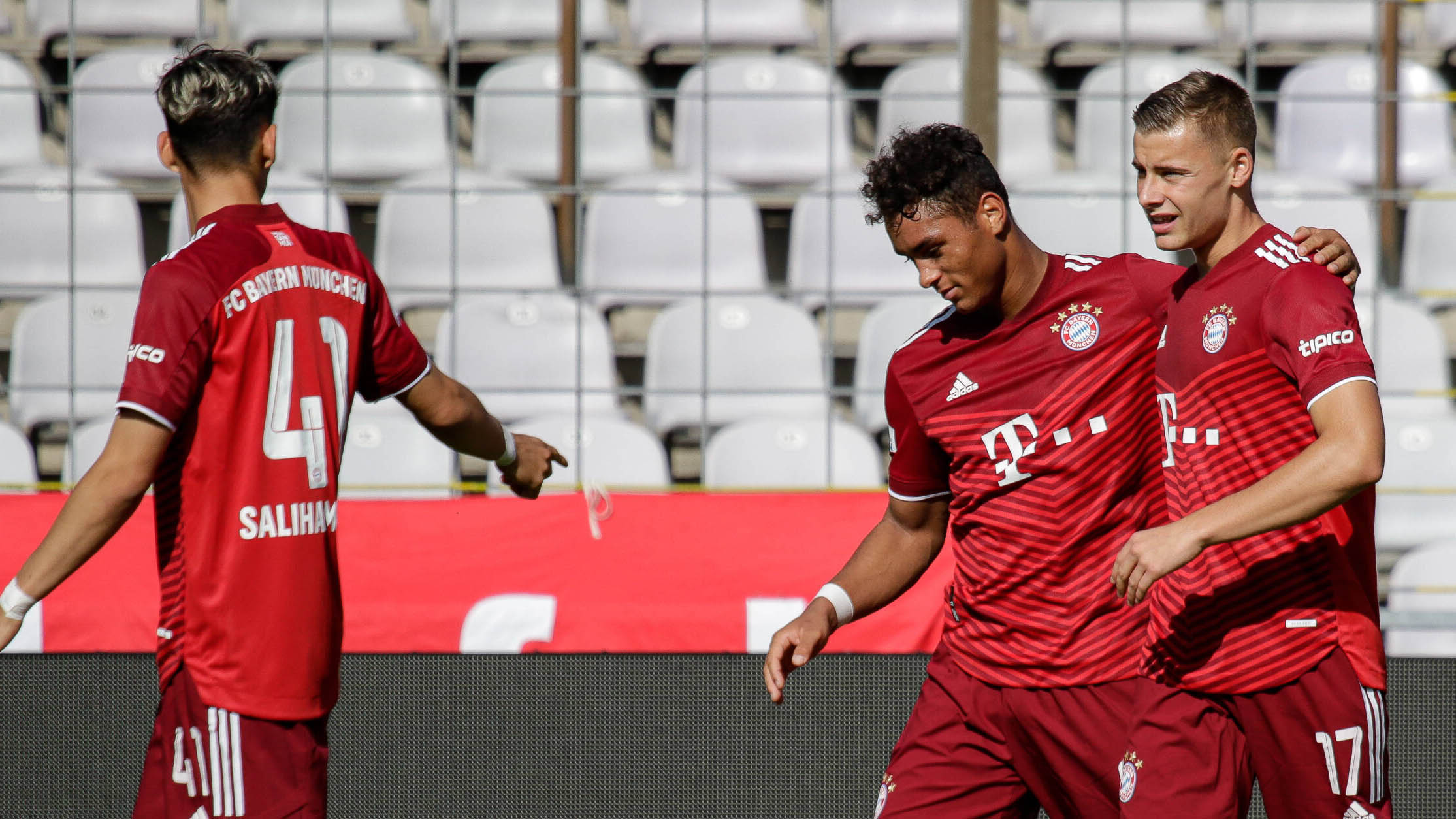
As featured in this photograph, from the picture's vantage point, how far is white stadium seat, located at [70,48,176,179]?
6.67 meters

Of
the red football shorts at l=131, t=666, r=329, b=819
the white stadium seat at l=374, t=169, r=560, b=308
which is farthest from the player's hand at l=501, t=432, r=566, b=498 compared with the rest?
the white stadium seat at l=374, t=169, r=560, b=308

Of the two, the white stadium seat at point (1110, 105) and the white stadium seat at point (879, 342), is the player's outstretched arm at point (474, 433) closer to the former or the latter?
the white stadium seat at point (879, 342)

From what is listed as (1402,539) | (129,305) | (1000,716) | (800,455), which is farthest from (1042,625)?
(129,305)

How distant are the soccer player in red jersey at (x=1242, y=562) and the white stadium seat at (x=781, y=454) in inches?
104

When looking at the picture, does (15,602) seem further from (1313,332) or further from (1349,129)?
(1349,129)

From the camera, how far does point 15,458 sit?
198 inches

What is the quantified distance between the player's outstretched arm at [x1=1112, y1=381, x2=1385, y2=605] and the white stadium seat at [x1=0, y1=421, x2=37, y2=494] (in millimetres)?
4235

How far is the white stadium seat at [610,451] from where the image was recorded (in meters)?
5.04

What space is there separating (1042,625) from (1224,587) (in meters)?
0.34

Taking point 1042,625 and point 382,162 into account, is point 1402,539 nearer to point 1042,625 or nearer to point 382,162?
point 1042,625

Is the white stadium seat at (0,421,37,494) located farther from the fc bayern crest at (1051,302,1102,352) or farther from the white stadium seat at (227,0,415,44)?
the fc bayern crest at (1051,302,1102,352)

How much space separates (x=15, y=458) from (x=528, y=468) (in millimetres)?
3001

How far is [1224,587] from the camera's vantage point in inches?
96.3

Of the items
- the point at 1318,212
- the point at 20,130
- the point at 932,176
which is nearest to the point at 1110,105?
the point at 1318,212
